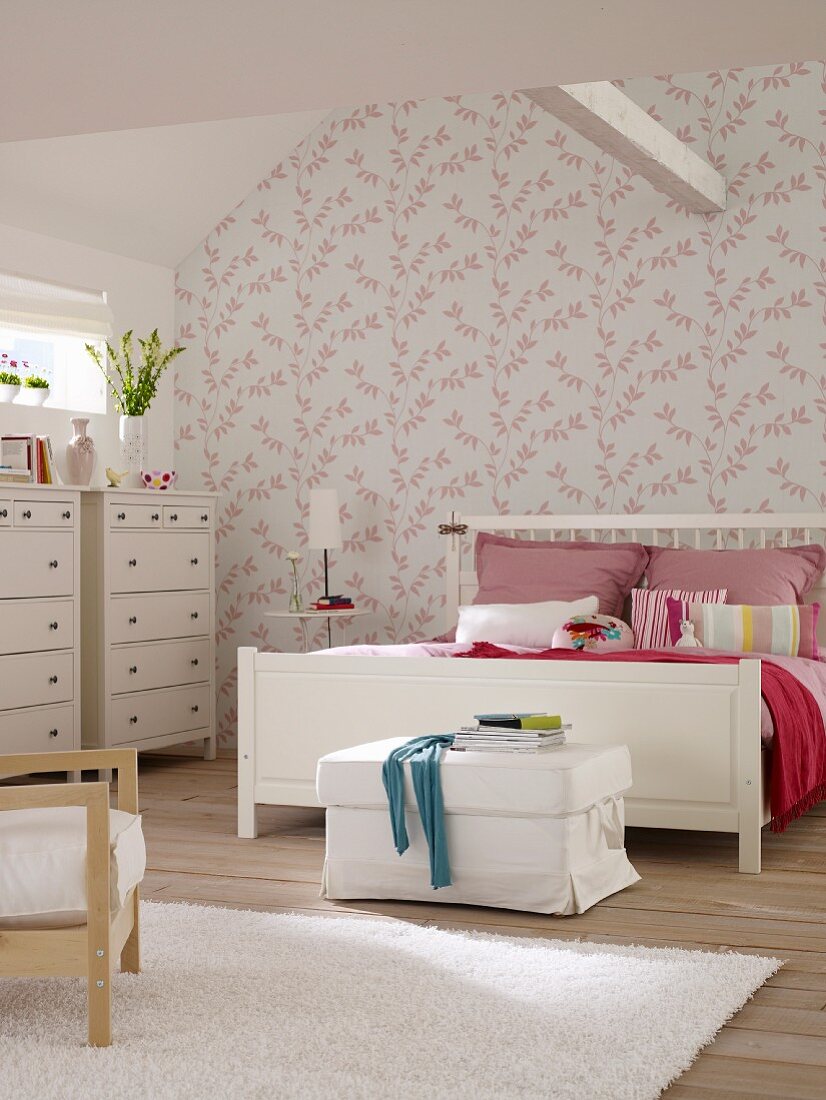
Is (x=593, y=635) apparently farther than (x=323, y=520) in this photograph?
No

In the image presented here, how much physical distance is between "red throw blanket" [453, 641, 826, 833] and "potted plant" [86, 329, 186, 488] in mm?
2052

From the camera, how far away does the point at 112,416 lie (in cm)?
612

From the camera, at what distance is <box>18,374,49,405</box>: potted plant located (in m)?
5.54

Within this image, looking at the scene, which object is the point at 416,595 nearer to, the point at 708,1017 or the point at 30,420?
the point at 30,420

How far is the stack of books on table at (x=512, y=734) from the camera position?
3492 mm

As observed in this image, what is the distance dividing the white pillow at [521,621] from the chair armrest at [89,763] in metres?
2.36

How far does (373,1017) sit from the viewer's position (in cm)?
254

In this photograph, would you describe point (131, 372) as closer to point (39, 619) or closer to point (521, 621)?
point (39, 619)

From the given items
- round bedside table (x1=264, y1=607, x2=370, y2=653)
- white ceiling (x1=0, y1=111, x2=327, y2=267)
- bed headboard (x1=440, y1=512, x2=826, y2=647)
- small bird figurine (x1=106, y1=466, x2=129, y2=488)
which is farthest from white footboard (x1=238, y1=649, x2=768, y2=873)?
white ceiling (x1=0, y1=111, x2=327, y2=267)

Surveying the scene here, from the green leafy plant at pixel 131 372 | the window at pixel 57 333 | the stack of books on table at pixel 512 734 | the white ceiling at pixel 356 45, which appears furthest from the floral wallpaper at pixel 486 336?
the white ceiling at pixel 356 45

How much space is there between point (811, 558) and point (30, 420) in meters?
3.16

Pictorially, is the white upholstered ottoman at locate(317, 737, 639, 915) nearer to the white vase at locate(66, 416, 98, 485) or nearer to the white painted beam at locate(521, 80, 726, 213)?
the white painted beam at locate(521, 80, 726, 213)

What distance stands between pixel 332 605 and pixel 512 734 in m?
2.38

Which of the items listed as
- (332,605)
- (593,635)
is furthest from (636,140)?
(332,605)
